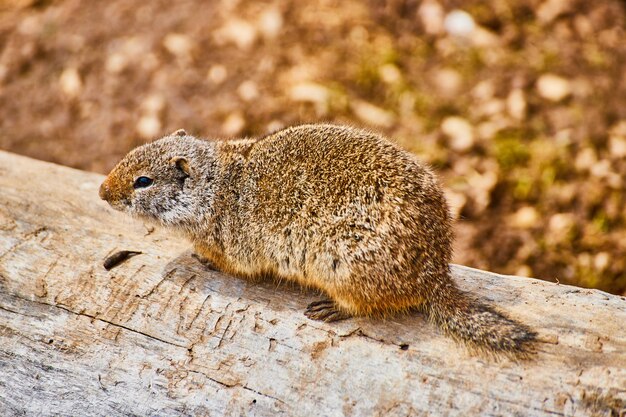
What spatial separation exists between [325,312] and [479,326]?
776mm

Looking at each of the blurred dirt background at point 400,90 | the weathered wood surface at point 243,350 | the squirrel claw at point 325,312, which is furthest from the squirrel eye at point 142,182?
the blurred dirt background at point 400,90

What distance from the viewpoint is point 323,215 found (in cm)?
358

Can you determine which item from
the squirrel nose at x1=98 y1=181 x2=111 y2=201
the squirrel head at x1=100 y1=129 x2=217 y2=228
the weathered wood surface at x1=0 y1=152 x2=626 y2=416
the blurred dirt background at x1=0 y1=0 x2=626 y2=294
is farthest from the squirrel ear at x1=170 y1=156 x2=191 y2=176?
the blurred dirt background at x1=0 y1=0 x2=626 y2=294

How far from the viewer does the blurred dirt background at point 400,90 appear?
5.79 m

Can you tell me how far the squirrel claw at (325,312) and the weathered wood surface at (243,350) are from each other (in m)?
0.04

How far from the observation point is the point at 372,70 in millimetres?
6602

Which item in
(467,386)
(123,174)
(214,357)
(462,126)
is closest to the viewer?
(467,386)

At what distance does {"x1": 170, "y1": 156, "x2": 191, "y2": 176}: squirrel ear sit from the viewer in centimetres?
405

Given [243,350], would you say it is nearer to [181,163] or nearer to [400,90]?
[181,163]

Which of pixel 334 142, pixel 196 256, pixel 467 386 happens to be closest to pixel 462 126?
pixel 334 142

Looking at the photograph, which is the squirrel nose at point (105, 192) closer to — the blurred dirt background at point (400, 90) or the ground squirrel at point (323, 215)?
the ground squirrel at point (323, 215)

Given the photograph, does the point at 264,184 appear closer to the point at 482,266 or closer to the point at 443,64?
the point at 482,266

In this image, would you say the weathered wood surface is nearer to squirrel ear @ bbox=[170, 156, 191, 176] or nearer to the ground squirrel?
the ground squirrel

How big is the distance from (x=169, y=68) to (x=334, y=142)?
3.58 metres
